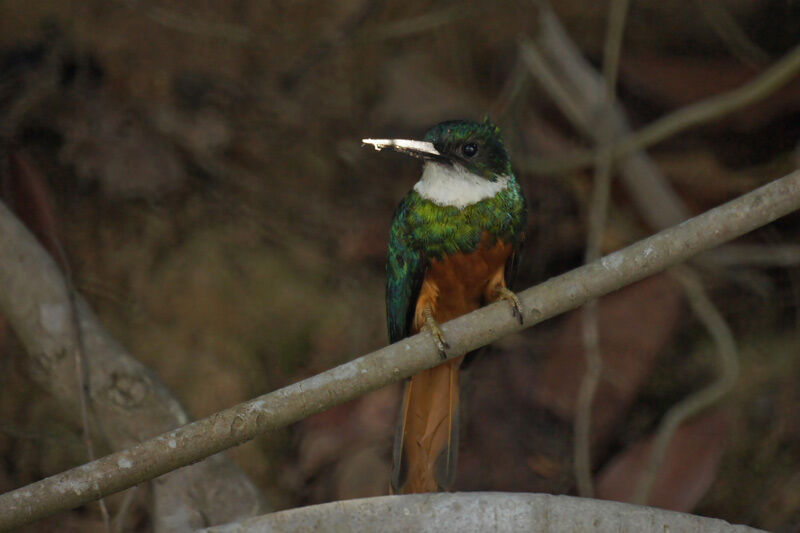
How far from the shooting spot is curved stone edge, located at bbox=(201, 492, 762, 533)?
55.1 inches

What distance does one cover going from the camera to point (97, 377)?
1.94 m

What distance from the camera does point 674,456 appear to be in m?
2.47

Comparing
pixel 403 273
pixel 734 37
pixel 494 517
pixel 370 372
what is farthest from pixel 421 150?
pixel 734 37

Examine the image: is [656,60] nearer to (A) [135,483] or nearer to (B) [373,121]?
(B) [373,121]

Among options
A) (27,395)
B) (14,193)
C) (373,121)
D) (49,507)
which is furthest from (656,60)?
(49,507)

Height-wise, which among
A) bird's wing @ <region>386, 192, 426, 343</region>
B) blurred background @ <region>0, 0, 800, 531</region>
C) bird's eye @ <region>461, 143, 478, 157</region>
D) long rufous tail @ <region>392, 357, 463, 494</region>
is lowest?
long rufous tail @ <region>392, 357, 463, 494</region>

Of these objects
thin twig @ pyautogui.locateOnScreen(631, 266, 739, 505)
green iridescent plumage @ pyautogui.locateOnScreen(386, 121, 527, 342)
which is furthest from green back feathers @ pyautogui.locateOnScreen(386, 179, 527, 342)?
thin twig @ pyautogui.locateOnScreen(631, 266, 739, 505)

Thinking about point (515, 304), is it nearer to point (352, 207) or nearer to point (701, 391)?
point (701, 391)

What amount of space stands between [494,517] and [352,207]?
5.97ft

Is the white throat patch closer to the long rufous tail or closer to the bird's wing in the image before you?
the bird's wing

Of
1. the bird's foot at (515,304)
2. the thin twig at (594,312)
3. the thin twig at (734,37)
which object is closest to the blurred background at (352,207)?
the thin twig at (734,37)

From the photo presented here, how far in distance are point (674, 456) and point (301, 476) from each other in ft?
3.56

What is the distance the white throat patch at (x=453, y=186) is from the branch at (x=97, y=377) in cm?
72

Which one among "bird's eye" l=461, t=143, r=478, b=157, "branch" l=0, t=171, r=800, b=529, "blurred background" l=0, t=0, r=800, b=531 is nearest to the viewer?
"branch" l=0, t=171, r=800, b=529
